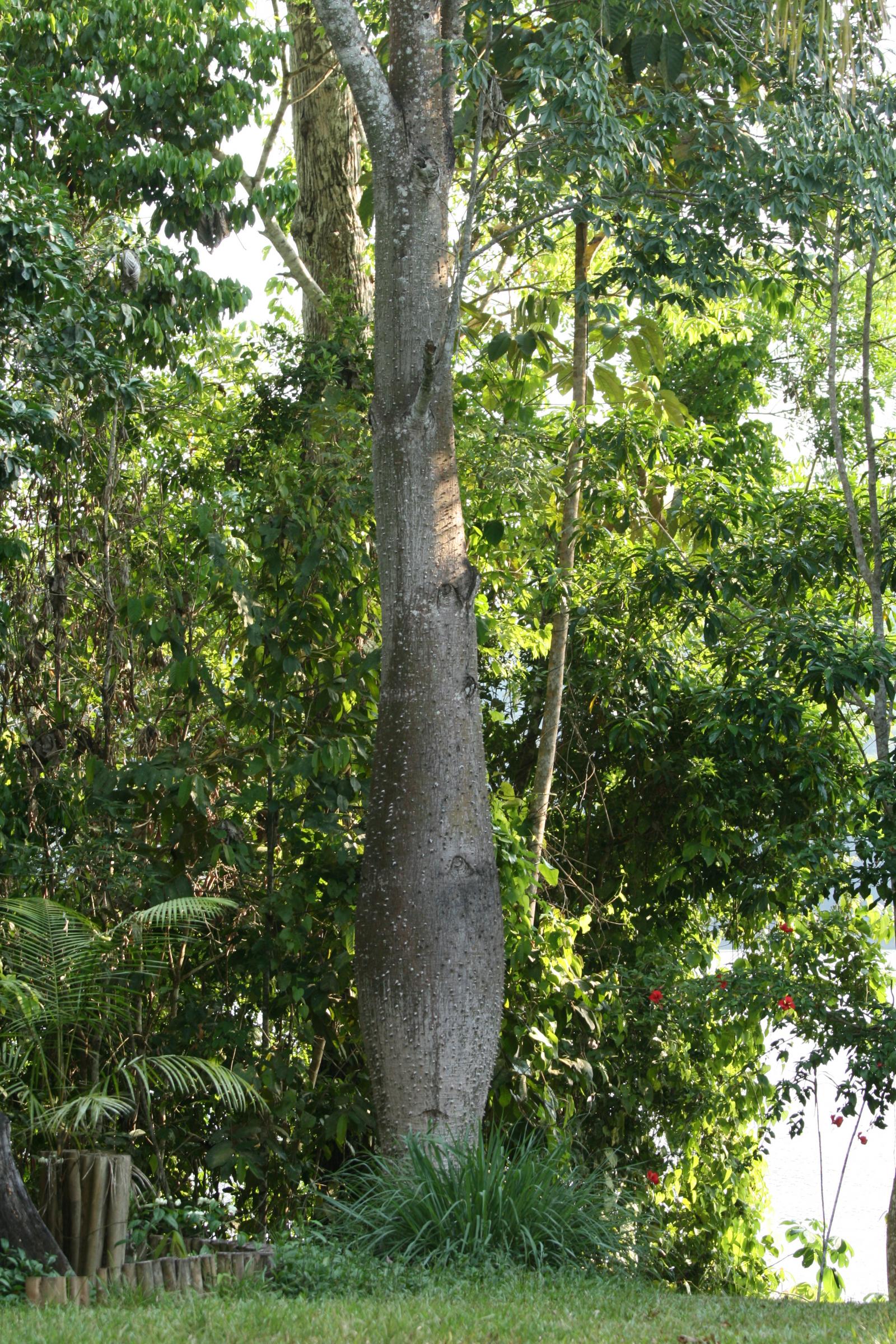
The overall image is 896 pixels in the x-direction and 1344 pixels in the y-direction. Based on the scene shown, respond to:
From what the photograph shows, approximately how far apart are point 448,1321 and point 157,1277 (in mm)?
1183

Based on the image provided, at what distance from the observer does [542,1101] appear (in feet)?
21.6

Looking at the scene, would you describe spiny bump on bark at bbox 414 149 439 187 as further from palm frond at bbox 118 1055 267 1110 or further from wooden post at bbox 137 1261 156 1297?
wooden post at bbox 137 1261 156 1297

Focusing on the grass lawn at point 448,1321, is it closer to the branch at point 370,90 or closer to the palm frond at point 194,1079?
the palm frond at point 194,1079

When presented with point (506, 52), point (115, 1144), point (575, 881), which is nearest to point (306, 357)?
point (506, 52)

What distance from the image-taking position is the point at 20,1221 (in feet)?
14.2

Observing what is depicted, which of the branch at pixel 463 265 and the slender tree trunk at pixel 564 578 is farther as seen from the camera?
the slender tree trunk at pixel 564 578

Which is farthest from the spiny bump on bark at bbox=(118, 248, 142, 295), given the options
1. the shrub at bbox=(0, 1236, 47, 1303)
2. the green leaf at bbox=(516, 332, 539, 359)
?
the shrub at bbox=(0, 1236, 47, 1303)

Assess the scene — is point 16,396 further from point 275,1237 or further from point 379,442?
point 275,1237

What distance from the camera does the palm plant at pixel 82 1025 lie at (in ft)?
17.2

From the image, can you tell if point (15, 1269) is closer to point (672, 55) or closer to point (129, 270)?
point (129, 270)

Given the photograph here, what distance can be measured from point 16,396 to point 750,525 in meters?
4.46

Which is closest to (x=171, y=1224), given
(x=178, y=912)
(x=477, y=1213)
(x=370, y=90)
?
(x=477, y=1213)

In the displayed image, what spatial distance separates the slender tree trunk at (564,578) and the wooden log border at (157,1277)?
2698 mm

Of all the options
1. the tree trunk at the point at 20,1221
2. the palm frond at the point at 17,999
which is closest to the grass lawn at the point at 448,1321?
the tree trunk at the point at 20,1221
